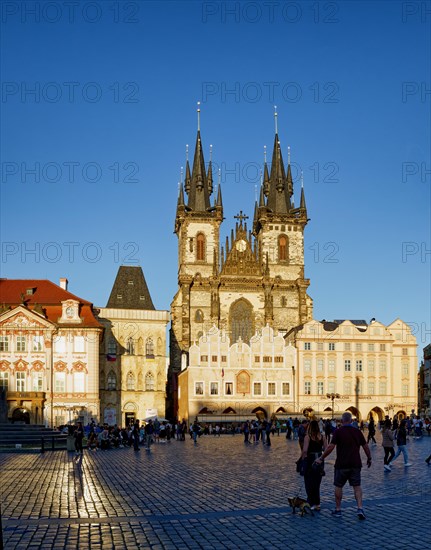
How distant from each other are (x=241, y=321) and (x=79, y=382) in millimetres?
26124

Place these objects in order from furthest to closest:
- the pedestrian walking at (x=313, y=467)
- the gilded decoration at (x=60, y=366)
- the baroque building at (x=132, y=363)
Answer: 1. the baroque building at (x=132, y=363)
2. the gilded decoration at (x=60, y=366)
3. the pedestrian walking at (x=313, y=467)

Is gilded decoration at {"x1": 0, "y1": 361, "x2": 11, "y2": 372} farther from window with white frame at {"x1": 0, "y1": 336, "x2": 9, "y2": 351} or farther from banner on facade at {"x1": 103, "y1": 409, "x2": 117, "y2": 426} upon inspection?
banner on facade at {"x1": 103, "y1": 409, "x2": 117, "y2": 426}

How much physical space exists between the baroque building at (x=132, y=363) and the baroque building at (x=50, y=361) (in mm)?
7362

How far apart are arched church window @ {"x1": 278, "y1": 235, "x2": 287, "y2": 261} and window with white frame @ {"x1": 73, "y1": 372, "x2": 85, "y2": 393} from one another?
3282 centimetres

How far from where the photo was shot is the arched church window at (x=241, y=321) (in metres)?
88.5

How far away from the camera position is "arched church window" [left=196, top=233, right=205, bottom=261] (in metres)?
91.5

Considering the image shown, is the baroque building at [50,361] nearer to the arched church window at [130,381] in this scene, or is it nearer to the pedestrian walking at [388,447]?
the arched church window at [130,381]

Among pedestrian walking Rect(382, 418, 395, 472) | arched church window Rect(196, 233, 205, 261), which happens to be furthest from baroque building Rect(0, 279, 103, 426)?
pedestrian walking Rect(382, 418, 395, 472)

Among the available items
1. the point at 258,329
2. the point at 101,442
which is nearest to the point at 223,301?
the point at 258,329

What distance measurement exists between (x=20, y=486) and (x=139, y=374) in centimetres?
5833

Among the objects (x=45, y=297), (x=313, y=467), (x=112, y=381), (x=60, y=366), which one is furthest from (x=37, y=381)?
(x=313, y=467)

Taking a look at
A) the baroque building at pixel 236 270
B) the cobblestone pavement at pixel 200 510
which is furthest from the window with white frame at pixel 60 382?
the cobblestone pavement at pixel 200 510

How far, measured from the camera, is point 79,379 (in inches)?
2650

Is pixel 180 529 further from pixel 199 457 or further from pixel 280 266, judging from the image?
pixel 280 266
